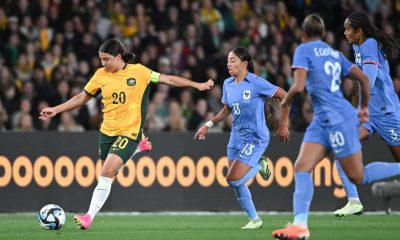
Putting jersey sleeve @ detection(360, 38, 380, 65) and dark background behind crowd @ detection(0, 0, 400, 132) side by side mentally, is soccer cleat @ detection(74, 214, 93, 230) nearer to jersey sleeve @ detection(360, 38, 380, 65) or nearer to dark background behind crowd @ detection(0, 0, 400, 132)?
jersey sleeve @ detection(360, 38, 380, 65)

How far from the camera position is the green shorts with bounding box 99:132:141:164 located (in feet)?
40.5

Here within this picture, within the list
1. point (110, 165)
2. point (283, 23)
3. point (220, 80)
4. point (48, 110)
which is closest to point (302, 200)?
point (110, 165)

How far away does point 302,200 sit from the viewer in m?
9.94

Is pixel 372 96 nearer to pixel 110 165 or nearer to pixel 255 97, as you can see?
pixel 255 97

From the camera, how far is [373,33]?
1255cm

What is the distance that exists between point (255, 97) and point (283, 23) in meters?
9.17

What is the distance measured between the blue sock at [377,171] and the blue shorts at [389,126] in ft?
4.77

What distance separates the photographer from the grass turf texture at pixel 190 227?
1155 cm

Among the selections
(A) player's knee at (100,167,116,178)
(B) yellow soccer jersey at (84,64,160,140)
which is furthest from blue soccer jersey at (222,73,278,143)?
(A) player's knee at (100,167,116,178)

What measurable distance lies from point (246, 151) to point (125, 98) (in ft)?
5.52

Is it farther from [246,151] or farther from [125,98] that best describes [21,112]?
[246,151]

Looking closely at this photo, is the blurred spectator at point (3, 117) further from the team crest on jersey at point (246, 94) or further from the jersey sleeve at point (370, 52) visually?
the jersey sleeve at point (370, 52)

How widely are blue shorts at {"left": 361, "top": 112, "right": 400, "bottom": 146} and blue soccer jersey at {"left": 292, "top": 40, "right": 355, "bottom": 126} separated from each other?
281 centimetres

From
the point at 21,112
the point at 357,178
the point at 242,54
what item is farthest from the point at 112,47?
the point at 21,112
